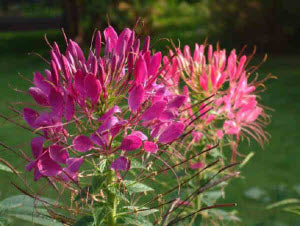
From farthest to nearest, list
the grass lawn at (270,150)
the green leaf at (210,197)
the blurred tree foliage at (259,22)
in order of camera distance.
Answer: the blurred tree foliage at (259,22)
the grass lawn at (270,150)
the green leaf at (210,197)

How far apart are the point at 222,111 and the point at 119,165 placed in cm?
53

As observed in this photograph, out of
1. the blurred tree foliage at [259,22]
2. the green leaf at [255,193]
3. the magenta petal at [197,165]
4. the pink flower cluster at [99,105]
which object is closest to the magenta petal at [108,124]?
the pink flower cluster at [99,105]

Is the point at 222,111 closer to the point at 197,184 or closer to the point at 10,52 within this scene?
the point at 197,184

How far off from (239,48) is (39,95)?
756 cm

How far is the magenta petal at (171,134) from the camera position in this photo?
2.35 ft

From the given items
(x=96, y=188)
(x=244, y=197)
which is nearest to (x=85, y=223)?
(x=96, y=188)

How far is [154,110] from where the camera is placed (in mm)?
705

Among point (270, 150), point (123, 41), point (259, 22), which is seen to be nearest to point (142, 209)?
point (123, 41)

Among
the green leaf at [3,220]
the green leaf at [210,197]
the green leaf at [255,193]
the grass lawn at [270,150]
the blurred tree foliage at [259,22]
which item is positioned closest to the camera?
the green leaf at [3,220]

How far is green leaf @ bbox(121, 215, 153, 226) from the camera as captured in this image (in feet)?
2.38

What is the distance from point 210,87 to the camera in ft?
3.82

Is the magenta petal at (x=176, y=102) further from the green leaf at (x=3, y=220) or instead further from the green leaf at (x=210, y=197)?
the green leaf at (x=210, y=197)

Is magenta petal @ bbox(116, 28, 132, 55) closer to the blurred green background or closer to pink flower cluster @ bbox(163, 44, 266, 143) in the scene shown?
the blurred green background

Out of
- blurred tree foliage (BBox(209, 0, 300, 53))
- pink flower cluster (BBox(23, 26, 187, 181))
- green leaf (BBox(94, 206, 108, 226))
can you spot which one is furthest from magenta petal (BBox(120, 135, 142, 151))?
blurred tree foliage (BBox(209, 0, 300, 53))
